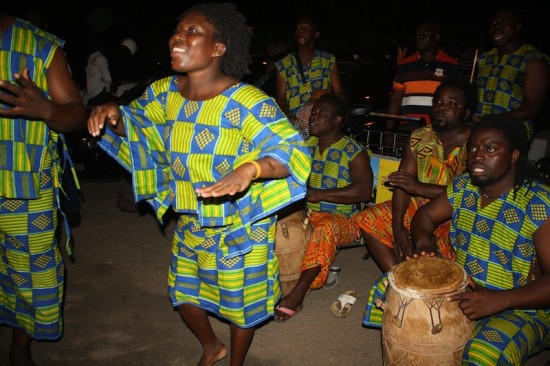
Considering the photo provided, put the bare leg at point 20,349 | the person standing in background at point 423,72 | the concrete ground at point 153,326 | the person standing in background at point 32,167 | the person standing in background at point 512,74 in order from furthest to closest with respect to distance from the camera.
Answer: the person standing in background at point 423,72, the person standing in background at point 512,74, the concrete ground at point 153,326, the bare leg at point 20,349, the person standing in background at point 32,167

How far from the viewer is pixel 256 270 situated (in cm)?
295

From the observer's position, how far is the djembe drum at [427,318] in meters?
2.65

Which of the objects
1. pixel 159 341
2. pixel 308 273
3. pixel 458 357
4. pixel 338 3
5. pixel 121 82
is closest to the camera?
pixel 458 357

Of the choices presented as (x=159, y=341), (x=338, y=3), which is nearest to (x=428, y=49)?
(x=159, y=341)

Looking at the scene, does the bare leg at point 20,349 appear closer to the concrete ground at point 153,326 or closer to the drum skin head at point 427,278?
the concrete ground at point 153,326

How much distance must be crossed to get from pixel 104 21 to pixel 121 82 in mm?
15565

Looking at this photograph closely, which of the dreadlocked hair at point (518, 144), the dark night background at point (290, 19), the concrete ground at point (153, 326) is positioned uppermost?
the dark night background at point (290, 19)

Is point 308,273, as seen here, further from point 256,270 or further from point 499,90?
point 499,90

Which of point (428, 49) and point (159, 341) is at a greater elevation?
point (428, 49)

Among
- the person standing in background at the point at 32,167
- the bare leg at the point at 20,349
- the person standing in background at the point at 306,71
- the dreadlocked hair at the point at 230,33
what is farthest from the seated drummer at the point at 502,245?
the person standing in background at the point at 306,71

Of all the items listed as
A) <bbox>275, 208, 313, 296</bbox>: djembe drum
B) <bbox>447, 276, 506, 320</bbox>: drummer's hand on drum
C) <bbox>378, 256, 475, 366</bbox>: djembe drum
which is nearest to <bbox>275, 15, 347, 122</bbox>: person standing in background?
<bbox>275, 208, 313, 296</bbox>: djembe drum

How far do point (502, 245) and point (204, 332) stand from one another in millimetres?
1791

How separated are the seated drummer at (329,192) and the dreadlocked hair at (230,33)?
1555 mm

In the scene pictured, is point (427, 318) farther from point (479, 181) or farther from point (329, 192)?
point (329, 192)
